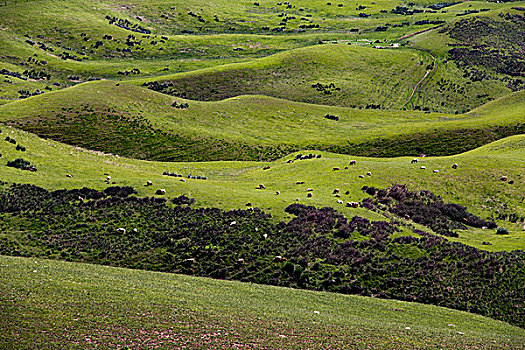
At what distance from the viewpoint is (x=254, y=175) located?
57.2 m

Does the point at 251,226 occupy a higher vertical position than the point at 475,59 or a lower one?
lower

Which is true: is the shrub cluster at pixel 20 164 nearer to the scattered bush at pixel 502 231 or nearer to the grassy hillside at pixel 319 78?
the scattered bush at pixel 502 231

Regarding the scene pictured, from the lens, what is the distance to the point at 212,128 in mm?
82188

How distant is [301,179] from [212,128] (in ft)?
115

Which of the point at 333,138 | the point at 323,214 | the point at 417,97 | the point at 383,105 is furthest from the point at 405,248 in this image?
the point at 417,97

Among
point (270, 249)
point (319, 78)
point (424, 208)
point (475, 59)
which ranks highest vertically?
point (475, 59)

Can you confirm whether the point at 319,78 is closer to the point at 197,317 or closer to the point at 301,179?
the point at 301,179

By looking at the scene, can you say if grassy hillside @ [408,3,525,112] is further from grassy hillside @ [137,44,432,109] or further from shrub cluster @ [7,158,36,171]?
shrub cluster @ [7,158,36,171]

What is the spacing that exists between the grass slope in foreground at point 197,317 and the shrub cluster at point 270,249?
2.37 m

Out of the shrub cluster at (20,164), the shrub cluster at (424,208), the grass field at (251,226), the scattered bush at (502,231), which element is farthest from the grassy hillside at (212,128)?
the scattered bush at (502,231)

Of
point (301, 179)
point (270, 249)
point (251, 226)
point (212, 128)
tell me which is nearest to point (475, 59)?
point (212, 128)

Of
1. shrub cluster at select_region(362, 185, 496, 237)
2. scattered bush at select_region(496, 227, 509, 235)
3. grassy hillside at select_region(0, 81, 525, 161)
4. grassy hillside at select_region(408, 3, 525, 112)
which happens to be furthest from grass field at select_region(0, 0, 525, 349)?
grassy hillside at select_region(408, 3, 525, 112)

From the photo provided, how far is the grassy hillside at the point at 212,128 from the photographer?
70.5 meters

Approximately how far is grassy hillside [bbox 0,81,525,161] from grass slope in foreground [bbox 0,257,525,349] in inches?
1802
